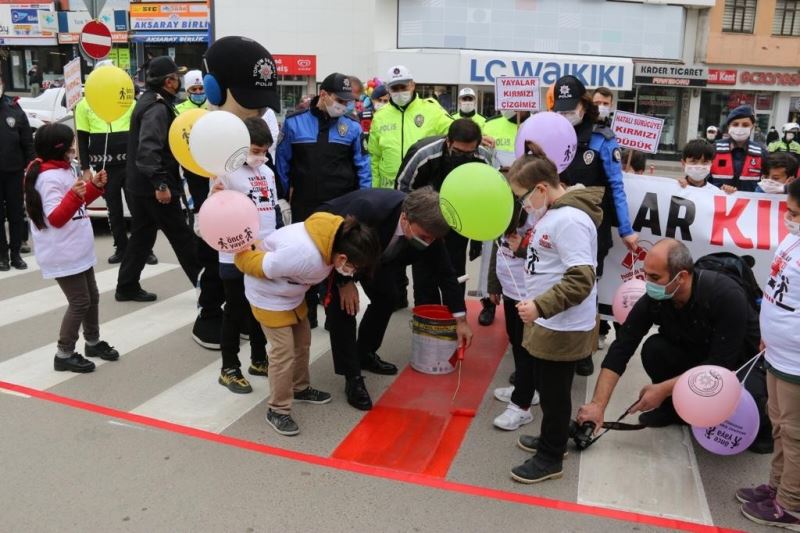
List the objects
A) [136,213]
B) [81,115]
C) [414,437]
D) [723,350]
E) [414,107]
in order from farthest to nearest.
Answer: [81,115] < [414,107] < [136,213] < [414,437] < [723,350]

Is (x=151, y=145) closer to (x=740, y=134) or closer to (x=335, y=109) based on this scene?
(x=335, y=109)

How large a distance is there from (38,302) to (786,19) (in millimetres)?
32365

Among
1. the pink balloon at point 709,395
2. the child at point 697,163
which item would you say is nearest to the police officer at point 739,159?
the child at point 697,163

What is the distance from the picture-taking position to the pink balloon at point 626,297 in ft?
15.3

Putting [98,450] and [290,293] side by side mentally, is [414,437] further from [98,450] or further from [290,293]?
[98,450]

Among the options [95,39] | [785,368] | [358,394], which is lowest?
[358,394]

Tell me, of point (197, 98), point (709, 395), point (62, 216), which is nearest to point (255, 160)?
point (62, 216)

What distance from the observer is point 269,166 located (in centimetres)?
504

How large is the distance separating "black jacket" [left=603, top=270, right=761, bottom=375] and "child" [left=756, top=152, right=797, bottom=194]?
2377mm

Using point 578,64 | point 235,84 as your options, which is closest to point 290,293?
point 235,84

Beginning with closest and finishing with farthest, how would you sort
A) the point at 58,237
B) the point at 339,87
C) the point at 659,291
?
1. the point at 659,291
2. the point at 58,237
3. the point at 339,87

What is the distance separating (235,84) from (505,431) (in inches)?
112

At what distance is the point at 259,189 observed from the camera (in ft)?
15.1

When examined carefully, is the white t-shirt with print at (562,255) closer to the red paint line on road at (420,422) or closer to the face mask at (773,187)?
the red paint line on road at (420,422)
